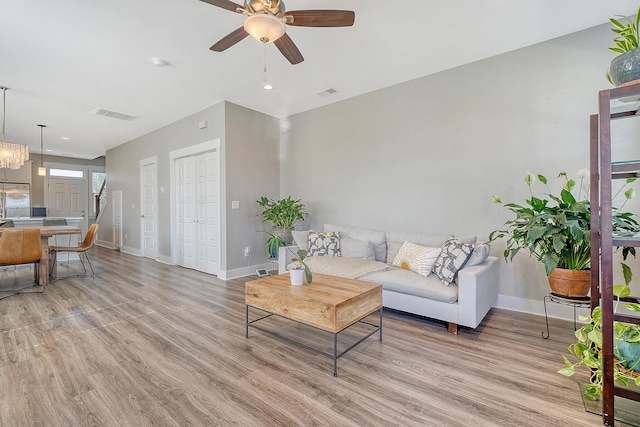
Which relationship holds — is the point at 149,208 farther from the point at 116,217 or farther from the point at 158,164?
the point at 116,217

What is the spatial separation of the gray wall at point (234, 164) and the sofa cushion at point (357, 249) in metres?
1.89

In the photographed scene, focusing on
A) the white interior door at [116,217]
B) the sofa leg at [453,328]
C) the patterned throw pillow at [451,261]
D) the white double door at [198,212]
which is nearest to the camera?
the sofa leg at [453,328]

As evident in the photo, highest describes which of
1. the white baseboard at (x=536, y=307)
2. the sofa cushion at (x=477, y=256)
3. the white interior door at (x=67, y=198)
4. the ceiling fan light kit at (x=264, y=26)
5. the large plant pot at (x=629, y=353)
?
the ceiling fan light kit at (x=264, y=26)

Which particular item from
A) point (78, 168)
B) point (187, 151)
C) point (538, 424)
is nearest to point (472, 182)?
point (538, 424)

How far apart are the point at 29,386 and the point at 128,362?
1.74 feet

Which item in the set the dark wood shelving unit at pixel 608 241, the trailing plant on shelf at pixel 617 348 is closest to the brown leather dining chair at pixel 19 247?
the trailing plant on shelf at pixel 617 348

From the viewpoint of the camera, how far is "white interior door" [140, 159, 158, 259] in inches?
245

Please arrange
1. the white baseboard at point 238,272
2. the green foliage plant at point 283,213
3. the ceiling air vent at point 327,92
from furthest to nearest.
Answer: the green foliage plant at point 283,213 < the white baseboard at point 238,272 < the ceiling air vent at point 327,92

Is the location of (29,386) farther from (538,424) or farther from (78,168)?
(78,168)

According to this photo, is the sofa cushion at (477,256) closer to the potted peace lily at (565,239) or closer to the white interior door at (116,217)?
the potted peace lily at (565,239)

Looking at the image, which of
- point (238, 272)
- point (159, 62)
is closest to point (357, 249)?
point (238, 272)

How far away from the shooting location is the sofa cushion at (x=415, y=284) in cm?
266

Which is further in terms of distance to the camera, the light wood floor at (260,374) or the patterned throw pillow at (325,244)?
the patterned throw pillow at (325,244)

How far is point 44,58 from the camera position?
3.30 meters
